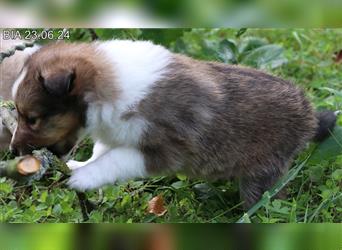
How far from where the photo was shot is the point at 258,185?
12.5 feet

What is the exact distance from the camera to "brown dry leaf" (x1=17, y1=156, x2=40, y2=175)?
3.38 metres

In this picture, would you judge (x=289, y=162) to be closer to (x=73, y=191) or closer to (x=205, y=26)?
(x=205, y=26)

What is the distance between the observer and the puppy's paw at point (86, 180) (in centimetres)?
354

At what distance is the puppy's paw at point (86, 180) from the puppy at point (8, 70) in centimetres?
57

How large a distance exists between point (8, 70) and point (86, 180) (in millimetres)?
911

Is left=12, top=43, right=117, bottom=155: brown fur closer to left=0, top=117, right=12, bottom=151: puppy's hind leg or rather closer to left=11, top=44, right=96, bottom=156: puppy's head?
left=11, top=44, right=96, bottom=156: puppy's head

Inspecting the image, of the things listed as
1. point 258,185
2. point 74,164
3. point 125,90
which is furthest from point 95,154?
point 258,185

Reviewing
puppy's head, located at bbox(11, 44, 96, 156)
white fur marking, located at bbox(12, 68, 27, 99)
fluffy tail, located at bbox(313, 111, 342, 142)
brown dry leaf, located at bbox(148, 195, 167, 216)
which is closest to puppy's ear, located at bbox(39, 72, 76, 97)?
puppy's head, located at bbox(11, 44, 96, 156)

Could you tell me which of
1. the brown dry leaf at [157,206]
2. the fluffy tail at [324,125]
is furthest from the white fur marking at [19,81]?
the fluffy tail at [324,125]

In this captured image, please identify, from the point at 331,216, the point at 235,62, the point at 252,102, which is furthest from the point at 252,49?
the point at 331,216

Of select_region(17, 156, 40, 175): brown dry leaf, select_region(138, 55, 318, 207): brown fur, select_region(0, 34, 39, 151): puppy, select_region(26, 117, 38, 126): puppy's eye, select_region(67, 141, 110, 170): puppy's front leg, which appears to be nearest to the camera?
select_region(17, 156, 40, 175): brown dry leaf

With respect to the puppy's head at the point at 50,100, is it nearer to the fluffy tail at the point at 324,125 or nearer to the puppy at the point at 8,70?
the puppy at the point at 8,70

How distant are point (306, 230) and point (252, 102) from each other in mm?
664

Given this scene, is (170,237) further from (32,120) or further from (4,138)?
(4,138)
